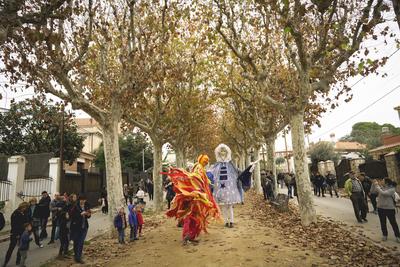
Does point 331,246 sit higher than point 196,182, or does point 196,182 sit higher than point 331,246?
point 196,182

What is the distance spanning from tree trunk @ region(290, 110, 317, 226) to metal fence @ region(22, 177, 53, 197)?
46.5ft

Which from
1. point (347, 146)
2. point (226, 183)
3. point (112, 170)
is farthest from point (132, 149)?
point (347, 146)

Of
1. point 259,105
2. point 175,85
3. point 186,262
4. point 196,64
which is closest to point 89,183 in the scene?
point 175,85

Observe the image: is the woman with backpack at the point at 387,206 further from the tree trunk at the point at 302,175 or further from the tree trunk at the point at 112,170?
the tree trunk at the point at 112,170

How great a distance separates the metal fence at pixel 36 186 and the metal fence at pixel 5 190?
52.2 inches

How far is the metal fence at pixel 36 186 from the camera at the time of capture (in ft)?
52.0

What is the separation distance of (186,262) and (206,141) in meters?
33.0

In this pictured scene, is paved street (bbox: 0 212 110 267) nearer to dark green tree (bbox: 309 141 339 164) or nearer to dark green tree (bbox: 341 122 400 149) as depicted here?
dark green tree (bbox: 309 141 339 164)

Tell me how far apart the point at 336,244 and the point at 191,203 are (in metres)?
3.87

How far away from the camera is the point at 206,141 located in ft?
128

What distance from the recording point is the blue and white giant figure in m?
9.62

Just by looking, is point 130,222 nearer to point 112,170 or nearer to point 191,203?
point 112,170

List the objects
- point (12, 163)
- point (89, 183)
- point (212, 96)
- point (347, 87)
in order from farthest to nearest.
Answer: point (89, 183) < point (212, 96) < point (12, 163) < point (347, 87)

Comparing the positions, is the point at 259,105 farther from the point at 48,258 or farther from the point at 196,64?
the point at 48,258
